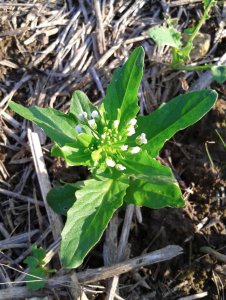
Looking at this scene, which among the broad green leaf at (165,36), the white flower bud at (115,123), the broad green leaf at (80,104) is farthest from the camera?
the broad green leaf at (165,36)

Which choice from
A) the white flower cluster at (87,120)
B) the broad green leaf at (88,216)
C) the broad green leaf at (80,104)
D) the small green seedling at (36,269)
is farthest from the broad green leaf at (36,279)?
the broad green leaf at (80,104)

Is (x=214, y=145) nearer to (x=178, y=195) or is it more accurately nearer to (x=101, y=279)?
(x=178, y=195)

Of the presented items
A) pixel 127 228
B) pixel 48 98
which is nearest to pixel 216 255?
pixel 127 228

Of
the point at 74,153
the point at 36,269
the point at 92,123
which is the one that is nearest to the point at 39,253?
the point at 36,269

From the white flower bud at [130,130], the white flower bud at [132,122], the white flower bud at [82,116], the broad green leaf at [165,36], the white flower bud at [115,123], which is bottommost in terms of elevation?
the white flower bud at [130,130]

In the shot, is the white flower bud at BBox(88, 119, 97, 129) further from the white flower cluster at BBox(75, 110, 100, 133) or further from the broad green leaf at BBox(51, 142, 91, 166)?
the broad green leaf at BBox(51, 142, 91, 166)

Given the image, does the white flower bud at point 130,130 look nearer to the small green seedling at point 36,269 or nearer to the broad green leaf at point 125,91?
the broad green leaf at point 125,91

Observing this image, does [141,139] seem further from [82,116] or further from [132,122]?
[82,116]
